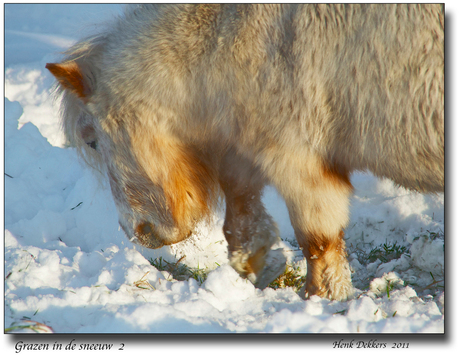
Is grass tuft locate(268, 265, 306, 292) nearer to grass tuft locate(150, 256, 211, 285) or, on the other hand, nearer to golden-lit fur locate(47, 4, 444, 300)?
golden-lit fur locate(47, 4, 444, 300)

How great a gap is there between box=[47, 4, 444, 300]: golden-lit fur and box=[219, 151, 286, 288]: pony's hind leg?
1 centimetres

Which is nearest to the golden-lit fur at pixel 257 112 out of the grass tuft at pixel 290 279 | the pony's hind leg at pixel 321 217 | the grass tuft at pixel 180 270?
the pony's hind leg at pixel 321 217

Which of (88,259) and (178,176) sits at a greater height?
(178,176)

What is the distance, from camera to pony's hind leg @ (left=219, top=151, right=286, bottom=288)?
9.32 ft

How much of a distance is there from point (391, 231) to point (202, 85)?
217 cm

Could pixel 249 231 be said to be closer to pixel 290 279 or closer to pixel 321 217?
pixel 290 279

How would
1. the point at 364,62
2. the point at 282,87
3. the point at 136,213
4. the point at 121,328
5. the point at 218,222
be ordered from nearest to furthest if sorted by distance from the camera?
1. the point at 121,328
2. the point at 364,62
3. the point at 282,87
4. the point at 136,213
5. the point at 218,222

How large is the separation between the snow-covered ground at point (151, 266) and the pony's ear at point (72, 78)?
1.58 ft

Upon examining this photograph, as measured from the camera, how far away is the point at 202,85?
86.4 inches

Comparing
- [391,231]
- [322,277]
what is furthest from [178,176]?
[391,231]

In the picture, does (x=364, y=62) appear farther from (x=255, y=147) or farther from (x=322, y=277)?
(x=322, y=277)

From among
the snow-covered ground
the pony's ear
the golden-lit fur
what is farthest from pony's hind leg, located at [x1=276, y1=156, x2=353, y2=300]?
the pony's ear

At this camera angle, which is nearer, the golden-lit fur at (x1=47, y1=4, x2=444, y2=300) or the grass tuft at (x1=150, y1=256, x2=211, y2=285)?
the golden-lit fur at (x1=47, y1=4, x2=444, y2=300)

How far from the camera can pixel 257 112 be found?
6.87 feet
